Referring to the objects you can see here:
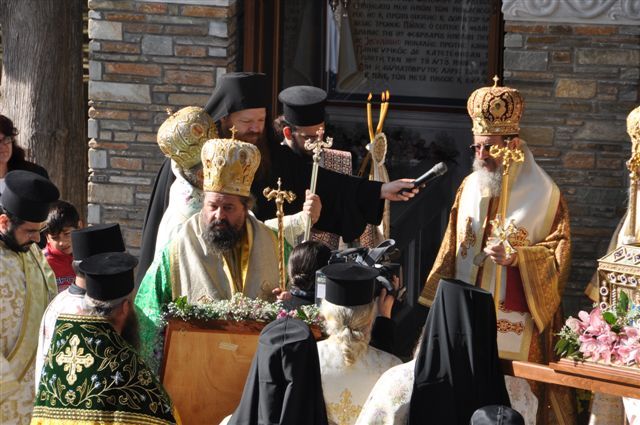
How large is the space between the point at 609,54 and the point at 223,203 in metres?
3.54

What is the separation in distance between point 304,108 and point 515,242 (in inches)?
64.0

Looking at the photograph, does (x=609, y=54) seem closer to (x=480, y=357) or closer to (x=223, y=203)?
(x=223, y=203)

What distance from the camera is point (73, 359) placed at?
6312 millimetres

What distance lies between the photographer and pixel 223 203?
8.27 meters

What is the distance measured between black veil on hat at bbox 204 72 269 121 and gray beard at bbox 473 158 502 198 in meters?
1.41

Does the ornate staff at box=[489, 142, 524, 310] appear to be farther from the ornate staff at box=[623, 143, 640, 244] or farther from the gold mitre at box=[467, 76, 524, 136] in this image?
the ornate staff at box=[623, 143, 640, 244]

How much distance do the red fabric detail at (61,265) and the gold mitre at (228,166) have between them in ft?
4.72

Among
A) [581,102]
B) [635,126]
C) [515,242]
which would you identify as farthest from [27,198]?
[581,102]

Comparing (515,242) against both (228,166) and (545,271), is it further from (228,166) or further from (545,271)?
(228,166)

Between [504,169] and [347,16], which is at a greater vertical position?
[347,16]

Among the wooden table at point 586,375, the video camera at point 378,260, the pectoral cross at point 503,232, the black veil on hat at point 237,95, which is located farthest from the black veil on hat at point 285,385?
the black veil on hat at point 237,95

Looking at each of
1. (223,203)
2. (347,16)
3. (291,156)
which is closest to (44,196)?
(223,203)

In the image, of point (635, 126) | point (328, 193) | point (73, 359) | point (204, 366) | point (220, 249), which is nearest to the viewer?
point (73, 359)

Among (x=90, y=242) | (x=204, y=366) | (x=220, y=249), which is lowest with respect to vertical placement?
(x=204, y=366)
